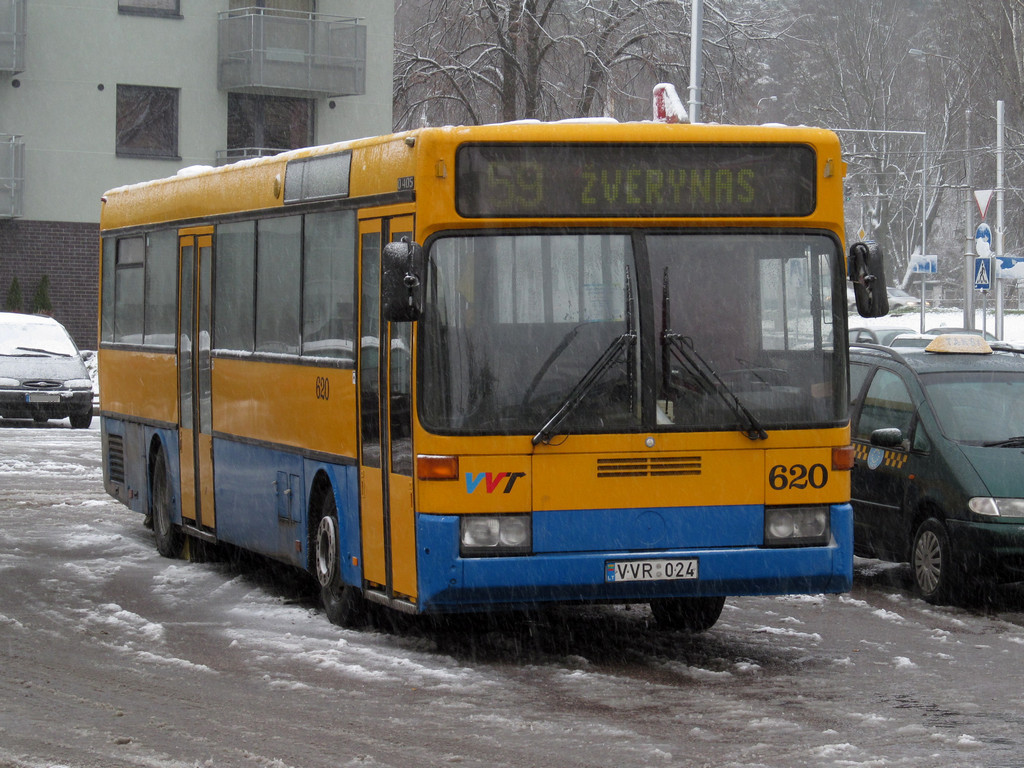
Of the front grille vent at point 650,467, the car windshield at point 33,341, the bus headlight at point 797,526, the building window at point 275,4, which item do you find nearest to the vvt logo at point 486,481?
the front grille vent at point 650,467

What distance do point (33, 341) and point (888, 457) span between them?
59.9 feet

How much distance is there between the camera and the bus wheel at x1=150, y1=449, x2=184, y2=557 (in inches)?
528

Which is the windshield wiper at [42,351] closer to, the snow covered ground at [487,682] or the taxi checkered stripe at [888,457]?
the snow covered ground at [487,682]

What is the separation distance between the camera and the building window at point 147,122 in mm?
40469

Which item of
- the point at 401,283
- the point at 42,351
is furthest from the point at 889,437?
the point at 42,351

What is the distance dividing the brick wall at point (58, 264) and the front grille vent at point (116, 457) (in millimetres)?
25424

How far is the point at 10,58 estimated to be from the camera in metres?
38.6

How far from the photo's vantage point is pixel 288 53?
41.0m

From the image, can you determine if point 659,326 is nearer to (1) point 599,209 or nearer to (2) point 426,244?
(1) point 599,209

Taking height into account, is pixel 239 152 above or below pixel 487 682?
above

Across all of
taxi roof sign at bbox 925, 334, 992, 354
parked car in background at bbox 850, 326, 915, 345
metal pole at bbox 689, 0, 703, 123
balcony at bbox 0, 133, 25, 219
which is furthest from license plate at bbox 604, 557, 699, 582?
balcony at bbox 0, 133, 25, 219

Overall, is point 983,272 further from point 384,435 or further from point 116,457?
point 384,435

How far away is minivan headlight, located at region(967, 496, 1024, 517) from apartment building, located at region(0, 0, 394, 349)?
31526 millimetres

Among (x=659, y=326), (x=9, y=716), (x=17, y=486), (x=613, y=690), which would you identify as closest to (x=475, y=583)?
(x=613, y=690)
